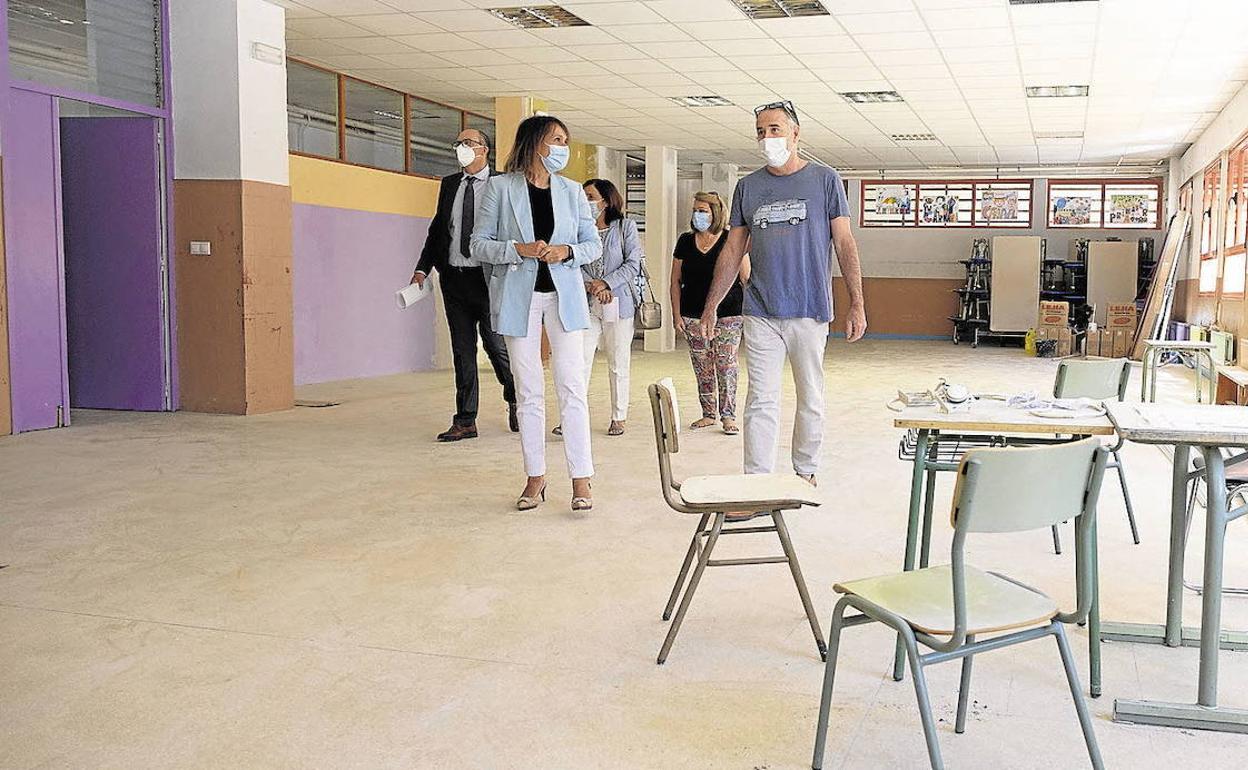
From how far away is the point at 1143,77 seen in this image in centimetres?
1023

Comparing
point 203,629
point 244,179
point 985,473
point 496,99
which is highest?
point 496,99

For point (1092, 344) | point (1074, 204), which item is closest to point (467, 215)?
point (1092, 344)

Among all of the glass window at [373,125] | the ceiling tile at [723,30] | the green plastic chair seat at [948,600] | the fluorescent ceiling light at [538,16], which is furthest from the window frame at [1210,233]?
the green plastic chair seat at [948,600]

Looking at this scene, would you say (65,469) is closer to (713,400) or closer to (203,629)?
(203,629)

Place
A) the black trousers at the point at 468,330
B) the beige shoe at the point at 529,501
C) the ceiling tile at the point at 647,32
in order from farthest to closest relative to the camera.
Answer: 1. the ceiling tile at the point at 647,32
2. the black trousers at the point at 468,330
3. the beige shoe at the point at 529,501

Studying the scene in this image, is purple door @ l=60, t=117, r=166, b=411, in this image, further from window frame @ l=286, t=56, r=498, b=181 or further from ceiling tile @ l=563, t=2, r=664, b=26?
ceiling tile @ l=563, t=2, r=664, b=26

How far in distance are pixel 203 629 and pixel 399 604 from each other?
0.55 metres

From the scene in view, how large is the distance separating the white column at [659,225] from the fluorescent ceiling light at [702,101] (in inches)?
132

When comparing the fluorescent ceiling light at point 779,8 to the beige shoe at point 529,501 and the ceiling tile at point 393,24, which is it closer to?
the ceiling tile at point 393,24

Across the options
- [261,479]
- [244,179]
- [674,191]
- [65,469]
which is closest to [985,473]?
[261,479]

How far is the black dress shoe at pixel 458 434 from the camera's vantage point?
6543 millimetres

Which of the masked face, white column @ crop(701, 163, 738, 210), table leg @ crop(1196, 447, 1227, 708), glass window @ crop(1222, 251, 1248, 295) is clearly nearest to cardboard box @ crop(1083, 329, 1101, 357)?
glass window @ crop(1222, 251, 1248, 295)

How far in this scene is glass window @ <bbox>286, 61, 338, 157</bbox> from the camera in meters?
10.6

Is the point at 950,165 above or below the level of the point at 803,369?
above
